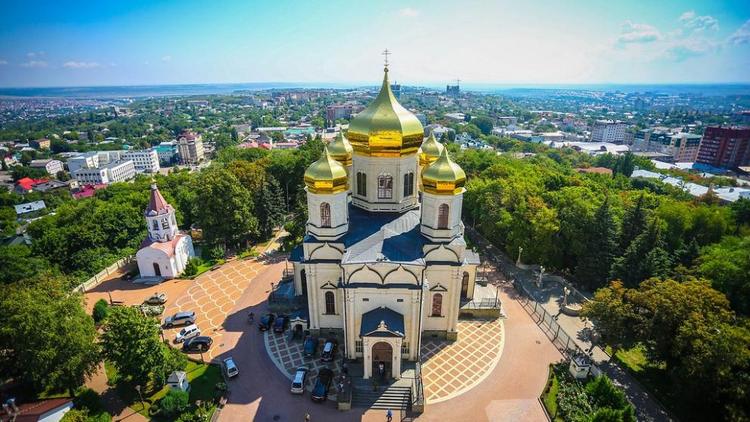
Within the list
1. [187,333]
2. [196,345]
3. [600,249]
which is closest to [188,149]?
[187,333]

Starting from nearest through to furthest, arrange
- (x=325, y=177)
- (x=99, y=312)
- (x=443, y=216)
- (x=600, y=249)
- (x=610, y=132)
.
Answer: (x=325, y=177), (x=443, y=216), (x=99, y=312), (x=600, y=249), (x=610, y=132)

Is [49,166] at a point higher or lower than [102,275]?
lower

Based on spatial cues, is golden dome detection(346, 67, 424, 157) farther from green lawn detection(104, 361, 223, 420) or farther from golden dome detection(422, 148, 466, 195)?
green lawn detection(104, 361, 223, 420)

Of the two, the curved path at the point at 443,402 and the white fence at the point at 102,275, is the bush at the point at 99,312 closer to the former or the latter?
the white fence at the point at 102,275

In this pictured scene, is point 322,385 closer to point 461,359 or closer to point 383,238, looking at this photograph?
point 461,359

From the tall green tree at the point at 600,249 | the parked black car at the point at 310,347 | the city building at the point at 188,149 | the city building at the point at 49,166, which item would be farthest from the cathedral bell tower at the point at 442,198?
the city building at the point at 188,149

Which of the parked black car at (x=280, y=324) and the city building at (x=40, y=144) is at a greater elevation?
the parked black car at (x=280, y=324)

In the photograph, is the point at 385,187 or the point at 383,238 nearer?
the point at 383,238
